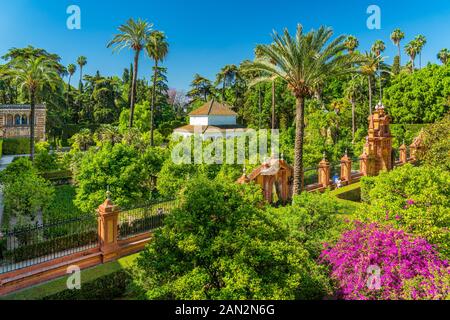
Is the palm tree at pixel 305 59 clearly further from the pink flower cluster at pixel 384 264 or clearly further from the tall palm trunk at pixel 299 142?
the pink flower cluster at pixel 384 264

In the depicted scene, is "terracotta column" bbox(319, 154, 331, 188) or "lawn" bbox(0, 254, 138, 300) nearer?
"lawn" bbox(0, 254, 138, 300)

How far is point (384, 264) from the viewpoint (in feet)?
33.0

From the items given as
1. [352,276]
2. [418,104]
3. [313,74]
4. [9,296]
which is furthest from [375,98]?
[9,296]

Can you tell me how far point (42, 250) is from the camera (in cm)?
1353

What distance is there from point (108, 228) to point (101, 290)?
2.93 meters

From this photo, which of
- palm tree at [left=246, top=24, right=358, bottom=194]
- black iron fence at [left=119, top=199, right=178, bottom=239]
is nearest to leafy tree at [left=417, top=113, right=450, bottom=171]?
palm tree at [left=246, top=24, right=358, bottom=194]

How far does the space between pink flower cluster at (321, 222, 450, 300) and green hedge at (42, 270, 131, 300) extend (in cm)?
668

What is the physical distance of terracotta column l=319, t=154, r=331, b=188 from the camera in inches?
1038

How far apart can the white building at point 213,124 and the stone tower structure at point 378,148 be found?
48.2 ft

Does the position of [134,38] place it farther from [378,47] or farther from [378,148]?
[378,47]

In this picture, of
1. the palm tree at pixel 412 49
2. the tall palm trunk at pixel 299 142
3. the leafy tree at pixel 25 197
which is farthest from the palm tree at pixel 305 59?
the palm tree at pixel 412 49

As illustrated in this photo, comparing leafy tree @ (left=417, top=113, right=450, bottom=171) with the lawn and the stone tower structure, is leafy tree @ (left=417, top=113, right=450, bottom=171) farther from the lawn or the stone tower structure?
the lawn

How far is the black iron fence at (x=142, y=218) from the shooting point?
15.8 metres

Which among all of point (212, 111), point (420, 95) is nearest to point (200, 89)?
point (212, 111)
